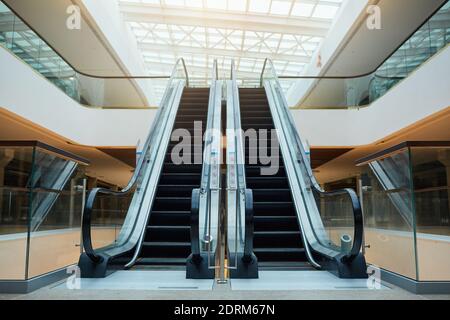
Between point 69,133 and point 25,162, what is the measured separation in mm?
5687

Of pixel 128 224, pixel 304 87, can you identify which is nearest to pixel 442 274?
pixel 128 224

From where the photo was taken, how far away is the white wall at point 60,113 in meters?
7.40

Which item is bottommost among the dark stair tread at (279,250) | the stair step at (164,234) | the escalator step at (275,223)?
the dark stair tread at (279,250)

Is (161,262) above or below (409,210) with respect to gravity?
below

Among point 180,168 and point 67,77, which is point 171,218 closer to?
point 180,168

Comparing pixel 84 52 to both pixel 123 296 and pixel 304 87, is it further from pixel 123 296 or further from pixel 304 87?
pixel 123 296

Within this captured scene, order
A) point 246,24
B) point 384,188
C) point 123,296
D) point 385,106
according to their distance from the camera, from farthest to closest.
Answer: point 246,24
point 385,106
point 384,188
point 123,296

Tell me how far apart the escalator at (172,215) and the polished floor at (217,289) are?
77 centimetres

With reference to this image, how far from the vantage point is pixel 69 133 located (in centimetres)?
1023

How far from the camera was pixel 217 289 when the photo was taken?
13.0ft

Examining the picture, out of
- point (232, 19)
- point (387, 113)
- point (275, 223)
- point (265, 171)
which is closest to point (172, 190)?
point (265, 171)

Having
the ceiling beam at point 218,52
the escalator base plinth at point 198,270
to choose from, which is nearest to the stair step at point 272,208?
the escalator base plinth at point 198,270

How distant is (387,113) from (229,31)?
10933 mm

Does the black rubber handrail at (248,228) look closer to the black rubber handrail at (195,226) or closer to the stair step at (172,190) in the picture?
the black rubber handrail at (195,226)
